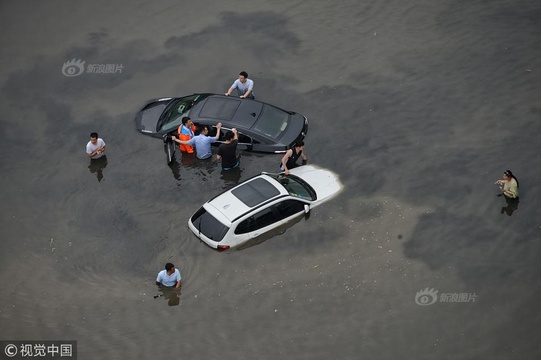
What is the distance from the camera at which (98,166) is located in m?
21.0

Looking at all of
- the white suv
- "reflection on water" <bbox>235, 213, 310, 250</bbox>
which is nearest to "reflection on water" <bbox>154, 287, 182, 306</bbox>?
the white suv

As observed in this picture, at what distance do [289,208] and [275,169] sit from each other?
87.4 inches

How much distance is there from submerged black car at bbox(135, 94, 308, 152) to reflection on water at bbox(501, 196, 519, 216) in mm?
6010

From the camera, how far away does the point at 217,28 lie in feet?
85.7

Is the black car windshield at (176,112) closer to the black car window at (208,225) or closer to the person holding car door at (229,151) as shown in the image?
the person holding car door at (229,151)

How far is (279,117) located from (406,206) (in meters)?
4.69

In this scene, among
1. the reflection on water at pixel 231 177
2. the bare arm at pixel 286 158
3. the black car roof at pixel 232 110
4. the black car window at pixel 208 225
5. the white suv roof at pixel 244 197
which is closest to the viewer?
the black car window at pixel 208 225

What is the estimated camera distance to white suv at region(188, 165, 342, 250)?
58.2 feet

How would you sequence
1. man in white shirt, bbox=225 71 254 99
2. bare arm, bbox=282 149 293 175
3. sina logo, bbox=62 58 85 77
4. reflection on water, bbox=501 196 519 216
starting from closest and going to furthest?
reflection on water, bbox=501 196 519 216 < bare arm, bbox=282 149 293 175 < man in white shirt, bbox=225 71 254 99 < sina logo, bbox=62 58 85 77

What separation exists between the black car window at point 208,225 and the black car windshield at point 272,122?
3.39 m

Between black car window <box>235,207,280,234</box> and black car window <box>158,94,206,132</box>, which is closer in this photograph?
black car window <box>235,207,280,234</box>

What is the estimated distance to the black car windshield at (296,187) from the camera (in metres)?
18.8

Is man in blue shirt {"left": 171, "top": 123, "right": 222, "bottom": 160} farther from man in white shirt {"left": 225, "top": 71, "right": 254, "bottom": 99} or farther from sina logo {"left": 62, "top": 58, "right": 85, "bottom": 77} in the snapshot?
sina logo {"left": 62, "top": 58, "right": 85, "bottom": 77}

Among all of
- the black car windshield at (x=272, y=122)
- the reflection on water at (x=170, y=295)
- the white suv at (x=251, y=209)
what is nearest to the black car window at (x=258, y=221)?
the white suv at (x=251, y=209)
